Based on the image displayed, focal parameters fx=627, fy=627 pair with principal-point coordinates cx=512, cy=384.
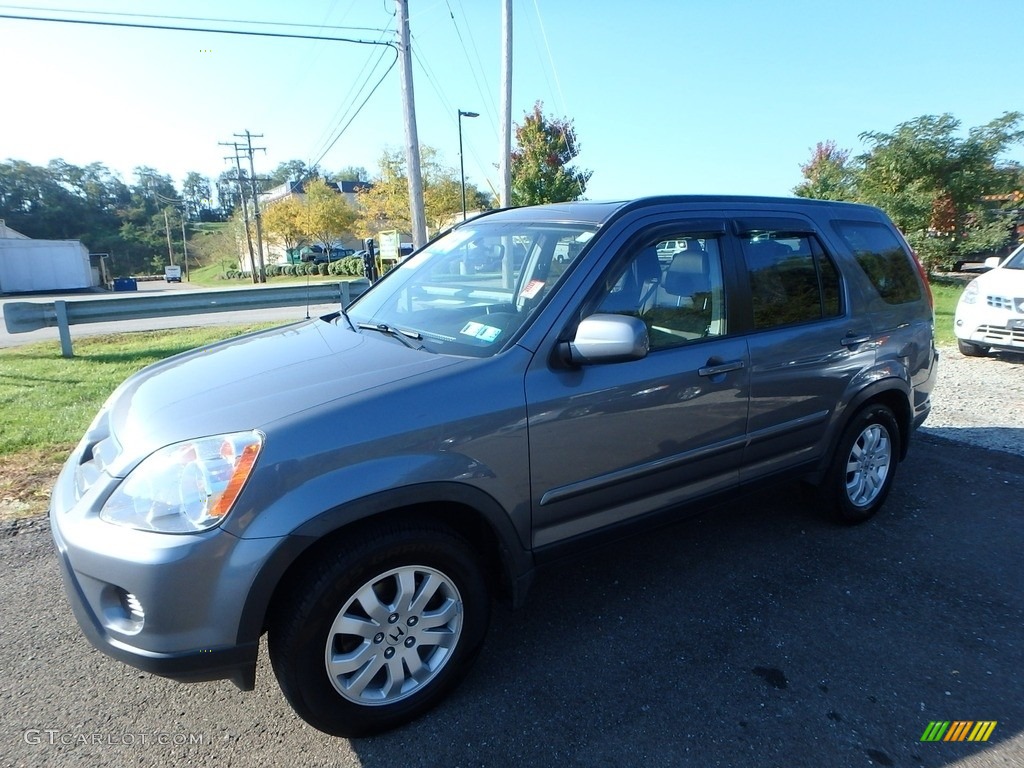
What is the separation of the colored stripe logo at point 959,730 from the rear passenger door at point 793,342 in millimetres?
1239

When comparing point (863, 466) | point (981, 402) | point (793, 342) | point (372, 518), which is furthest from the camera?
point (981, 402)

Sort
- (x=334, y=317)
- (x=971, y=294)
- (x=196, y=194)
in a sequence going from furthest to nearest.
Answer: (x=196, y=194) < (x=971, y=294) < (x=334, y=317)

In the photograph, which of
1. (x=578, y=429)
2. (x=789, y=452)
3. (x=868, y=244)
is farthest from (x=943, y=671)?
(x=868, y=244)

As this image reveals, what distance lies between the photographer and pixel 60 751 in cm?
215

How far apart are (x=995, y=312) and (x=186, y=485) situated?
946 centimetres

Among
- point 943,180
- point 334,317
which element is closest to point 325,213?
point 943,180

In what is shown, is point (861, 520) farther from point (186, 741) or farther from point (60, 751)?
point (60, 751)

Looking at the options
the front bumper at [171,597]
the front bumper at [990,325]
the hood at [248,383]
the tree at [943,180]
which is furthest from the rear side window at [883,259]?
the tree at [943,180]

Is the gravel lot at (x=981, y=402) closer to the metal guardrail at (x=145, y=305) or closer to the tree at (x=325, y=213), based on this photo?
the metal guardrail at (x=145, y=305)

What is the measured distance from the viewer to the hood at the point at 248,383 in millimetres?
2029

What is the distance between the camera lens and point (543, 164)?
A: 1113 inches

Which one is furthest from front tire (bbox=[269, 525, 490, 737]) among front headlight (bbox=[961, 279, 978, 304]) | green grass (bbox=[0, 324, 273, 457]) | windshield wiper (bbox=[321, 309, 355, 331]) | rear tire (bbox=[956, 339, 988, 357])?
rear tire (bbox=[956, 339, 988, 357])

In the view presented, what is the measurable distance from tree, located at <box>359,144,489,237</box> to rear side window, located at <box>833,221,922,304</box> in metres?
38.8

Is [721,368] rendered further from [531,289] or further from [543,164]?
[543,164]
